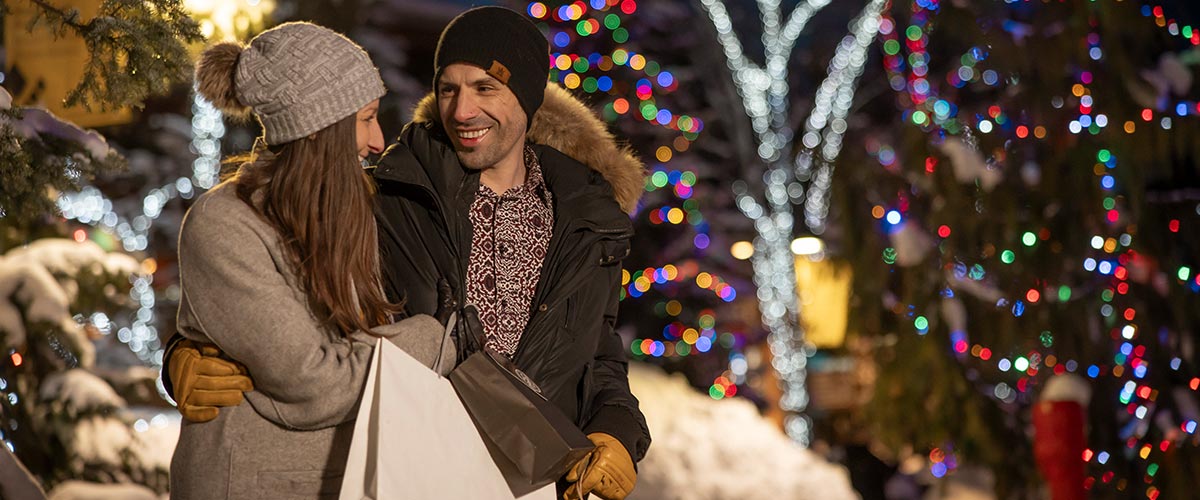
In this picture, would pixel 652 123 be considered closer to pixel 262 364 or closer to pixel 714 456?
pixel 714 456

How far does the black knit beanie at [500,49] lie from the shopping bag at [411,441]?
3.33ft

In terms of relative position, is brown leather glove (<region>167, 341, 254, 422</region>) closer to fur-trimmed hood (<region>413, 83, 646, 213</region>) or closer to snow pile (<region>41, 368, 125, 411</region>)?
fur-trimmed hood (<region>413, 83, 646, 213</region>)

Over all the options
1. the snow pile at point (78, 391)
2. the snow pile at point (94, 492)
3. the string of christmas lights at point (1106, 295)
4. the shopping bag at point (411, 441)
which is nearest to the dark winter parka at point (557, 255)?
the shopping bag at point (411, 441)

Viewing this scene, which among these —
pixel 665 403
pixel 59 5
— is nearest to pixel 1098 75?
pixel 665 403

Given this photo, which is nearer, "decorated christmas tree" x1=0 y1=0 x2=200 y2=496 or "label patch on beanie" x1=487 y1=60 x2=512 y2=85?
"label patch on beanie" x1=487 y1=60 x2=512 y2=85

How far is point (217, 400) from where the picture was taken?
8.95 ft

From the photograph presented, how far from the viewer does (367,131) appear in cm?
296

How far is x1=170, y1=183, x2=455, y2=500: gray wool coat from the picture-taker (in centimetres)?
266

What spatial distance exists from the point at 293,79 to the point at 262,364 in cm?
59

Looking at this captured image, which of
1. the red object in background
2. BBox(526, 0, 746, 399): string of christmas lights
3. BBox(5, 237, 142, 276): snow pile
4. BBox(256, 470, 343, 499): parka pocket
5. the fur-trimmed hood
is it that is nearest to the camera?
BBox(256, 470, 343, 499): parka pocket

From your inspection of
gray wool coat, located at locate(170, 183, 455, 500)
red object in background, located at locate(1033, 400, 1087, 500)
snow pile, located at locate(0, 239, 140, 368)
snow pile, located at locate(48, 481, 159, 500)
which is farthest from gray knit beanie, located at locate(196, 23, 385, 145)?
red object in background, located at locate(1033, 400, 1087, 500)

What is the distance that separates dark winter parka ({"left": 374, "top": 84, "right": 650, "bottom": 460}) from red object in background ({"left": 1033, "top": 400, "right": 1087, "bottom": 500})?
4.47 metres

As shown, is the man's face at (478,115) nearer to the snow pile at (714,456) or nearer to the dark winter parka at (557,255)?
the dark winter parka at (557,255)

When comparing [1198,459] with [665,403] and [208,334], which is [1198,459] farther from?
[208,334]
